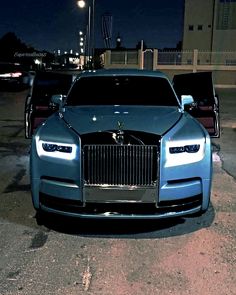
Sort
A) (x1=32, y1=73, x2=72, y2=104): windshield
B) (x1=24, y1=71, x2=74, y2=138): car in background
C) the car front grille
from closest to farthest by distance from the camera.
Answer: the car front grille, (x1=24, y1=71, x2=74, y2=138): car in background, (x1=32, y1=73, x2=72, y2=104): windshield

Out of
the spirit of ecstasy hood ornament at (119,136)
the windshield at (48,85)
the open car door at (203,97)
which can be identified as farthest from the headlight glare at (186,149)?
the windshield at (48,85)

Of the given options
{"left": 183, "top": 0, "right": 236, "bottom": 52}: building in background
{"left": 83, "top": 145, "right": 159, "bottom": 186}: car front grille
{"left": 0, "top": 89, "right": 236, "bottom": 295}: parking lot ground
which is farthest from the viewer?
{"left": 183, "top": 0, "right": 236, "bottom": 52}: building in background

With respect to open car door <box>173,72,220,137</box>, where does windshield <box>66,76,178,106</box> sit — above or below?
above

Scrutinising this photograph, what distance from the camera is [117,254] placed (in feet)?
14.5

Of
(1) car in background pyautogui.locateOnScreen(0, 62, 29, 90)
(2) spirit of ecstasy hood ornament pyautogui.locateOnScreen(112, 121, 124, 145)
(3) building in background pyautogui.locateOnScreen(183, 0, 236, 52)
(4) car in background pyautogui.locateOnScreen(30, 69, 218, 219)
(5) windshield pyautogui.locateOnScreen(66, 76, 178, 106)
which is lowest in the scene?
(1) car in background pyautogui.locateOnScreen(0, 62, 29, 90)

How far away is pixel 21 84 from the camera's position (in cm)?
2525

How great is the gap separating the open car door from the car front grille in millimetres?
4643

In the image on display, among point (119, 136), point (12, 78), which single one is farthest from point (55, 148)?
point (12, 78)

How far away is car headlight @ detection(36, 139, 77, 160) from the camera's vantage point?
4.58m

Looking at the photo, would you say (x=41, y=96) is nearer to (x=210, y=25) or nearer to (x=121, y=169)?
(x=121, y=169)

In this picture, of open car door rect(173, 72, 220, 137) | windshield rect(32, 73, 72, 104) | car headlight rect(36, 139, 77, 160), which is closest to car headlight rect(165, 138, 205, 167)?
car headlight rect(36, 139, 77, 160)

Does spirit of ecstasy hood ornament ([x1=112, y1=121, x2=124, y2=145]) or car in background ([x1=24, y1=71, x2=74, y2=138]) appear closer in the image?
spirit of ecstasy hood ornament ([x1=112, y1=121, x2=124, y2=145])

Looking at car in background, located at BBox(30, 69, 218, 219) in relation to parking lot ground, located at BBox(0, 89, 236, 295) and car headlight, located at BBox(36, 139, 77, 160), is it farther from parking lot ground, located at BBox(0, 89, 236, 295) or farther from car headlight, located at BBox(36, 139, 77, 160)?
parking lot ground, located at BBox(0, 89, 236, 295)

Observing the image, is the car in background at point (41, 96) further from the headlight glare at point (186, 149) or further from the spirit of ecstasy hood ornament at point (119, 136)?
the headlight glare at point (186, 149)
